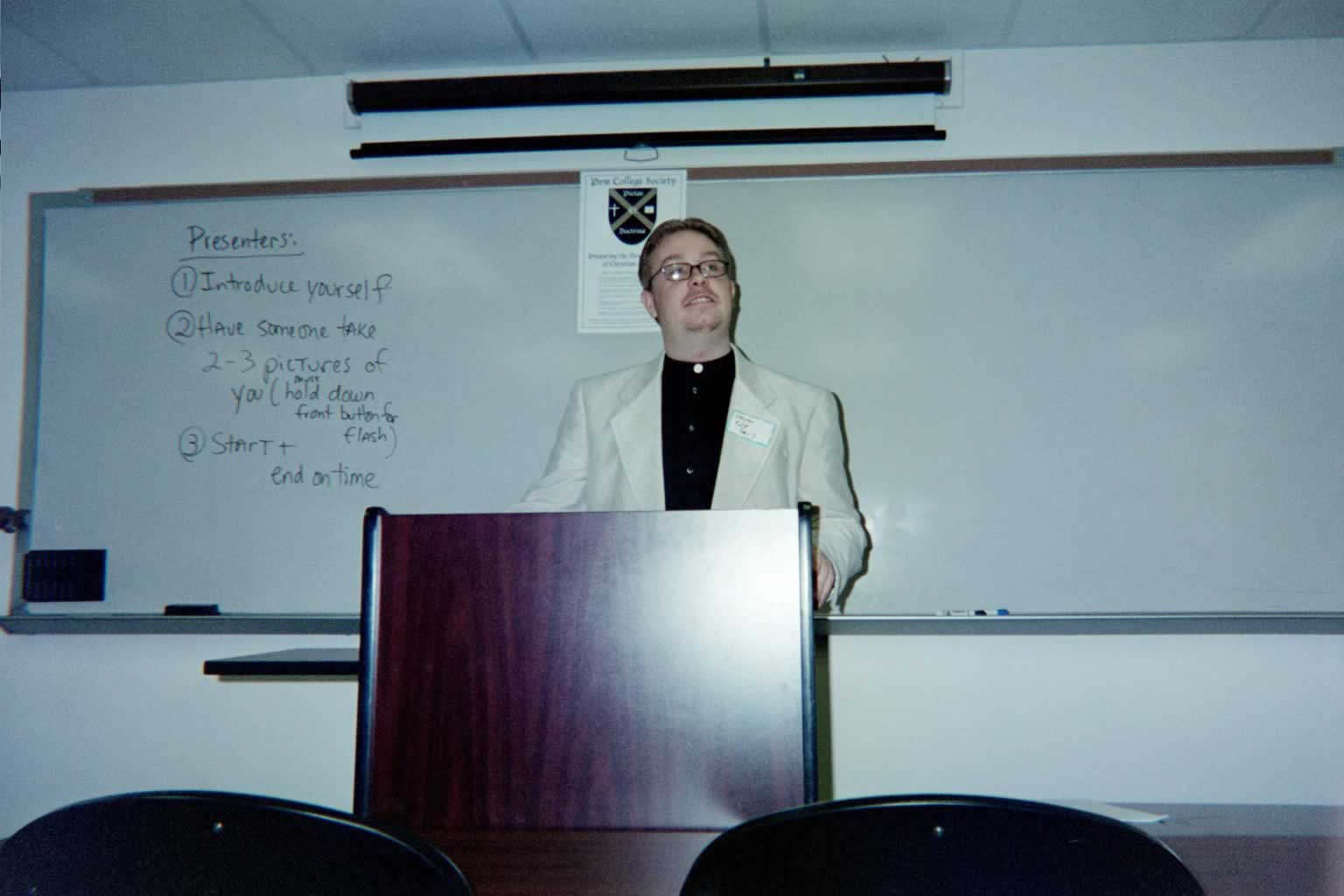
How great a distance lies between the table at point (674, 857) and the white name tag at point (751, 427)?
1.24m

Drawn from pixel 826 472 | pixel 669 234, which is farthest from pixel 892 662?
pixel 669 234

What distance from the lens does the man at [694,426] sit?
219cm

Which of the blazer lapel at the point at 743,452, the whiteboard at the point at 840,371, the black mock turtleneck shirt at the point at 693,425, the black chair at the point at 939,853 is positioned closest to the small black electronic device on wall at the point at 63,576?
the whiteboard at the point at 840,371

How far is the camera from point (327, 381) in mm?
2795

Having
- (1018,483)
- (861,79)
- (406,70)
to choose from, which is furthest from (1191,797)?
(406,70)

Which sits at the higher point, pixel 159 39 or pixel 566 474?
pixel 159 39

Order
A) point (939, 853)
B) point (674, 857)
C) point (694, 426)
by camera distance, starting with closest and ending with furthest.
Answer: point (939, 853) → point (674, 857) → point (694, 426)

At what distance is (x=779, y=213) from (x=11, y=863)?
240 centimetres

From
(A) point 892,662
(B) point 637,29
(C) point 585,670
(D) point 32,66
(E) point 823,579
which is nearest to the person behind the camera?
(C) point 585,670

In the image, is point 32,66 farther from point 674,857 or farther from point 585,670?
point 674,857

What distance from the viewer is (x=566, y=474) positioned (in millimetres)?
2238

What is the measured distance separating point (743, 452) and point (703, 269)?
0.45m

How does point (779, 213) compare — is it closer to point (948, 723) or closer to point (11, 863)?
point (948, 723)

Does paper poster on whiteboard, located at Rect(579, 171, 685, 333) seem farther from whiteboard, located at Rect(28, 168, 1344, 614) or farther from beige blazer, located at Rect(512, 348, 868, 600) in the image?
beige blazer, located at Rect(512, 348, 868, 600)
